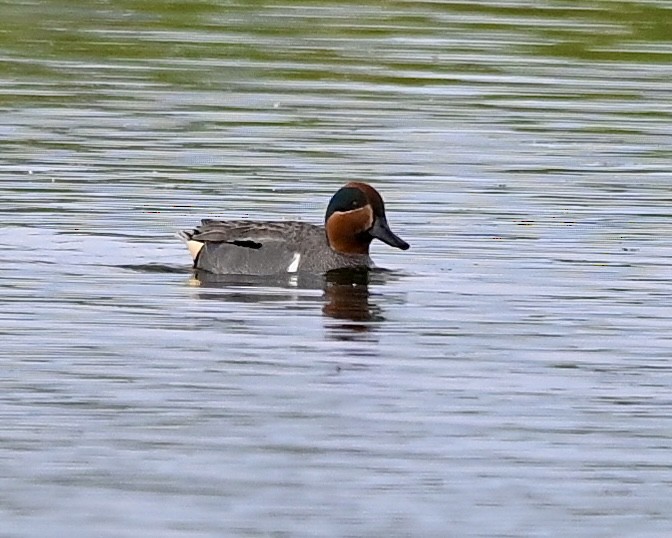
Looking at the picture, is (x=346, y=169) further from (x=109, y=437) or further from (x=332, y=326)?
(x=109, y=437)

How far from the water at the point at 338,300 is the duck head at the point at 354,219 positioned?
318mm

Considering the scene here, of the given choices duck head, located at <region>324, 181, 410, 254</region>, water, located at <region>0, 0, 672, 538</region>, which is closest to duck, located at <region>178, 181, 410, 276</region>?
duck head, located at <region>324, 181, 410, 254</region>

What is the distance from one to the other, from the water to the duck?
326mm

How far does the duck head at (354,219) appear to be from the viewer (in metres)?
15.4

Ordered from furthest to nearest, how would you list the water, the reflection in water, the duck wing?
1. the duck wing
2. the reflection in water
3. the water

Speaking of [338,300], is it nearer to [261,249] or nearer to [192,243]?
[261,249]

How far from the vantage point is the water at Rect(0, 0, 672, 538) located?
9.09 meters

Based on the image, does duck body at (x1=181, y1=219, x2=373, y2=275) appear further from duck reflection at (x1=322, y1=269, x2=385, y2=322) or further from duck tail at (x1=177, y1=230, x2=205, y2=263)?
duck reflection at (x1=322, y1=269, x2=385, y2=322)

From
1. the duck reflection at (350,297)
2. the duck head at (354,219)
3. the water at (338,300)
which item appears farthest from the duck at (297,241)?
the water at (338,300)

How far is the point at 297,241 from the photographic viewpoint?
15.1 metres

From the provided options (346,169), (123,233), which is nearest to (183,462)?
(123,233)

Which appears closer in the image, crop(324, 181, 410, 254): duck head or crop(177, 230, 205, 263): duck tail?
crop(177, 230, 205, 263): duck tail

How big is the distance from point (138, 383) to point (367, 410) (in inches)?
45.9

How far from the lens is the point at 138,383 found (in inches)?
431
